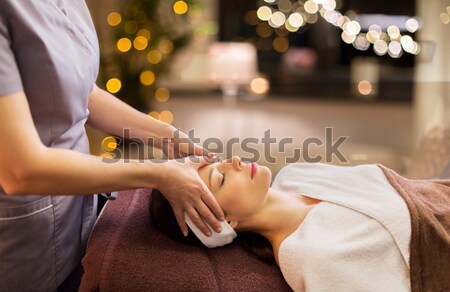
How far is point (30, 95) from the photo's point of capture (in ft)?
3.51

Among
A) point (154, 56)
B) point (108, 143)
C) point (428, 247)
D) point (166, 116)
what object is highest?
point (154, 56)

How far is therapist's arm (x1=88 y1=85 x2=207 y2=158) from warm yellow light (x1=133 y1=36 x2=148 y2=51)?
3065mm

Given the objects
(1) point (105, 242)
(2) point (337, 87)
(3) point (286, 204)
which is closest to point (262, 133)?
(2) point (337, 87)

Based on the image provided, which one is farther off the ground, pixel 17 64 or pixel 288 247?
pixel 17 64

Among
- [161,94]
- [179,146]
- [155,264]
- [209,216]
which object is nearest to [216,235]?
[209,216]

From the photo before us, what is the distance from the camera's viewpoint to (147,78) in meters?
4.62

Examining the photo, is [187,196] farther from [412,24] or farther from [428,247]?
[412,24]

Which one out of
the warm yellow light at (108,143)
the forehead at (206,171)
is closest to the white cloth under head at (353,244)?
the forehead at (206,171)

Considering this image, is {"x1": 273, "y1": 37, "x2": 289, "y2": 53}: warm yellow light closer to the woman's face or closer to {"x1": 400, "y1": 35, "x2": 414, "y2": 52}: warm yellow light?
{"x1": 400, "y1": 35, "x2": 414, "y2": 52}: warm yellow light

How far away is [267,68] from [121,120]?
4.22 meters

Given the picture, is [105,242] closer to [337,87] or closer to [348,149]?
[348,149]

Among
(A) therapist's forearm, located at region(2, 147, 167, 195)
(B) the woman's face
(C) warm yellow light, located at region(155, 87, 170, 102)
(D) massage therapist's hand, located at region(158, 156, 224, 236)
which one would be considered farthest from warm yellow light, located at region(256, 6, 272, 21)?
(A) therapist's forearm, located at region(2, 147, 167, 195)

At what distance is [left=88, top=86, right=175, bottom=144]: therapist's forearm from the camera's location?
1.48 metres

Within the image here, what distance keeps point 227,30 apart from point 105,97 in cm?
425
